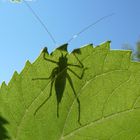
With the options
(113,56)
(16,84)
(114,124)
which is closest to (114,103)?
(114,124)

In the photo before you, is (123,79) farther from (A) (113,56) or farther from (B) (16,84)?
(B) (16,84)

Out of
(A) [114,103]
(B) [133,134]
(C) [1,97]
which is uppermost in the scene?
(C) [1,97]

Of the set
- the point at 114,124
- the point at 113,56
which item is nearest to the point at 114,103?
the point at 114,124

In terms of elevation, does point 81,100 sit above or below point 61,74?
below

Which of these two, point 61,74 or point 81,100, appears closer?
point 81,100

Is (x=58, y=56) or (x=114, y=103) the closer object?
(x=114, y=103)

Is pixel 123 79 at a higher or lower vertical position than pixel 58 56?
lower
